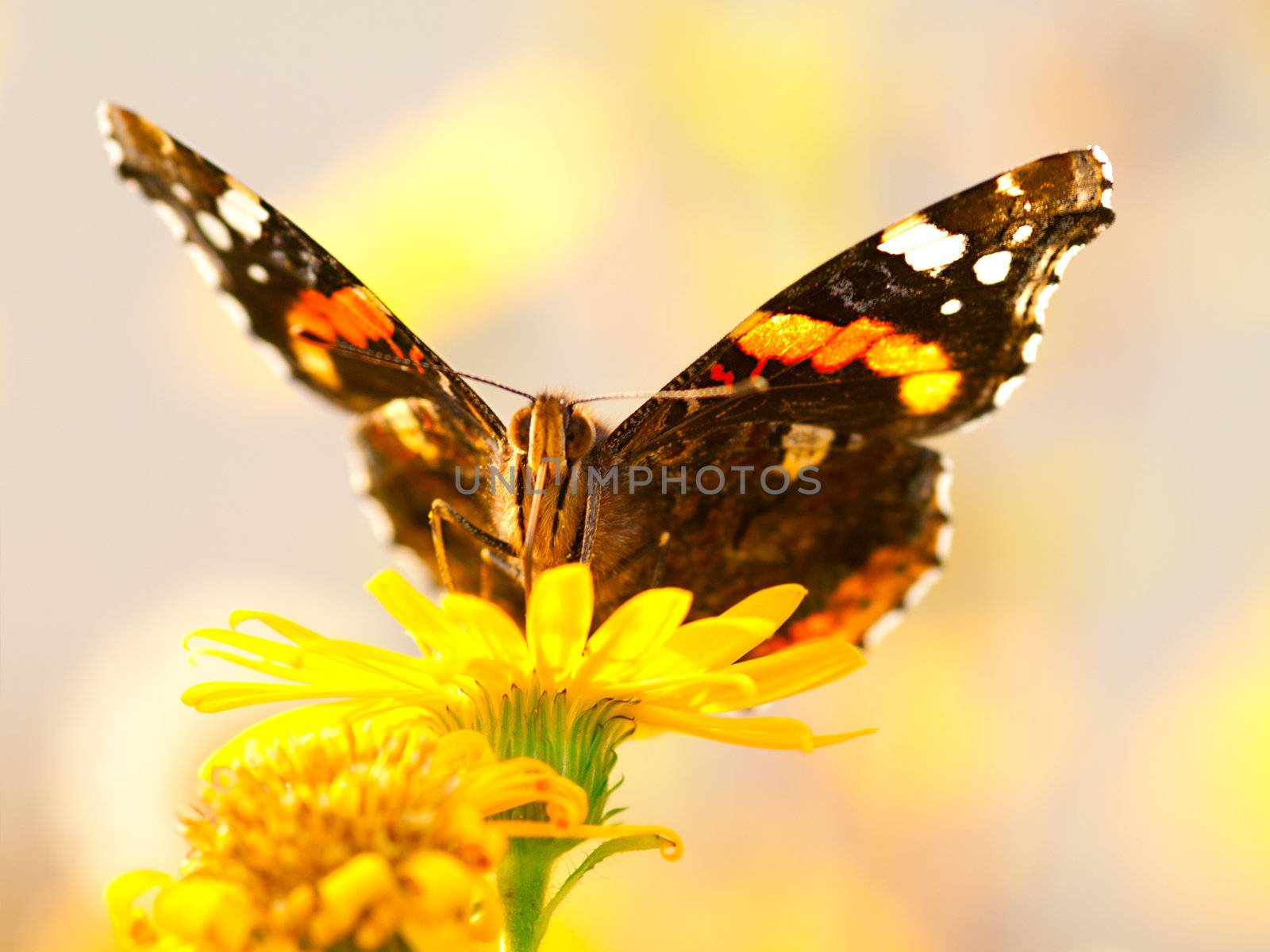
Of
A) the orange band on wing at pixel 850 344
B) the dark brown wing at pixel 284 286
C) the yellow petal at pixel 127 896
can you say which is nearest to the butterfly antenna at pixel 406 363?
the dark brown wing at pixel 284 286

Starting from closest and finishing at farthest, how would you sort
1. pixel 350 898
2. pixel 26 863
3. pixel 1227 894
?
pixel 350 898 → pixel 1227 894 → pixel 26 863

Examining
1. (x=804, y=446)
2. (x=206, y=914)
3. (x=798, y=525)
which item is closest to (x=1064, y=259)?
(x=804, y=446)

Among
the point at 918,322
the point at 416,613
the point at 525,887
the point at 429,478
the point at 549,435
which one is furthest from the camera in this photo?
the point at 429,478

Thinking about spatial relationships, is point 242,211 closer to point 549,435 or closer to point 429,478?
point 429,478

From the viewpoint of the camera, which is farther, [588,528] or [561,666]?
[588,528]

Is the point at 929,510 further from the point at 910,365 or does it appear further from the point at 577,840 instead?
the point at 577,840

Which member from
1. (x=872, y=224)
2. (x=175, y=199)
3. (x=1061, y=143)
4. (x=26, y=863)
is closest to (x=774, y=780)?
(x=872, y=224)

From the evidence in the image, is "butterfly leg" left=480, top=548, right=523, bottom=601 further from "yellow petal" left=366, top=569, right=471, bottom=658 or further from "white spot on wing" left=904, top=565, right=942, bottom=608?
"white spot on wing" left=904, top=565, right=942, bottom=608

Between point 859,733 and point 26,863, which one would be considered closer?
point 859,733
